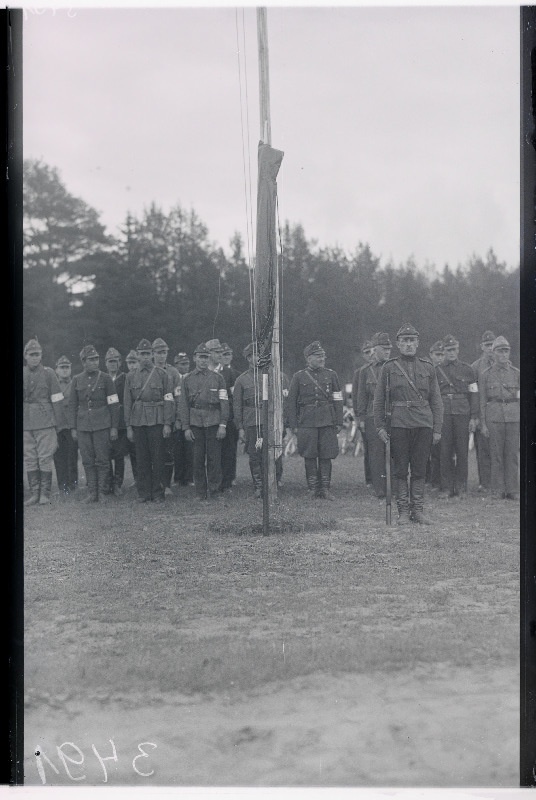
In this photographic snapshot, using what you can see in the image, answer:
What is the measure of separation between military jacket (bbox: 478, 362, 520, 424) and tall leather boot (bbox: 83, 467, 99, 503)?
3506mm

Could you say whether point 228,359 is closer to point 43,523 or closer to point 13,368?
point 43,523

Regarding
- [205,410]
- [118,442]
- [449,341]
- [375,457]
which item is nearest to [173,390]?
[205,410]

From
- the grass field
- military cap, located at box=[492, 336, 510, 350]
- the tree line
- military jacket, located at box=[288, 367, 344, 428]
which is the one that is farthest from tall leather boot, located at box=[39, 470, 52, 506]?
military cap, located at box=[492, 336, 510, 350]

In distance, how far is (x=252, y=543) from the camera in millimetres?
5004

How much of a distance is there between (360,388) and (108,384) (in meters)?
2.67

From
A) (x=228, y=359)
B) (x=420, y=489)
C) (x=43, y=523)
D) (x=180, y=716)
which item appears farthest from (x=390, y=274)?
(x=180, y=716)

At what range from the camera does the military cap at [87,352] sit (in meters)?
5.43

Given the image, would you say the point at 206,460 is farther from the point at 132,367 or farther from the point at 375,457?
the point at 375,457

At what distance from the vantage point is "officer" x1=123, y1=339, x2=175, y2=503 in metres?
7.94

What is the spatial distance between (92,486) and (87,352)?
200 centimetres

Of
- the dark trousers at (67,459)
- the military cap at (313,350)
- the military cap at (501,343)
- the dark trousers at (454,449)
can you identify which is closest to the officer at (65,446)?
the dark trousers at (67,459)

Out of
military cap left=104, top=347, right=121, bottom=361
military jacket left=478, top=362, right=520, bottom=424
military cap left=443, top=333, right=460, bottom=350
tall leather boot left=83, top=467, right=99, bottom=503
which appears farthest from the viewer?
tall leather boot left=83, top=467, right=99, bottom=503

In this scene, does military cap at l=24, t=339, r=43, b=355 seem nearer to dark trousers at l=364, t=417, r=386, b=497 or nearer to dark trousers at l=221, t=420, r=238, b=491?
dark trousers at l=221, t=420, r=238, b=491

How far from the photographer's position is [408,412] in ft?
21.6
